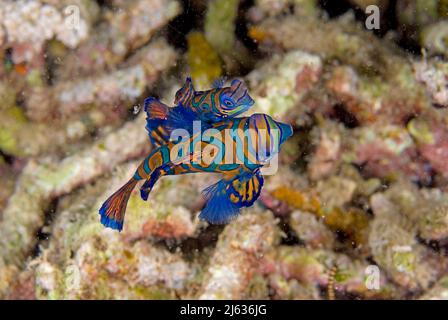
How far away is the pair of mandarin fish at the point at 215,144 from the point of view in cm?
262

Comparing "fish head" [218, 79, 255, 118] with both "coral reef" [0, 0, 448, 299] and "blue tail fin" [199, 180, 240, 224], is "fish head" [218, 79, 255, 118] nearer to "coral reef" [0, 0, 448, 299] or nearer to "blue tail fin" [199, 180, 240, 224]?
"blue tail fin" [199, 180, 240, 224]

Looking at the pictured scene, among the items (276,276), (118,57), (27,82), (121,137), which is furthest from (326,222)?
(27,82)

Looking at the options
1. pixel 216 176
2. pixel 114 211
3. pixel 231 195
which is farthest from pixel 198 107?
pixel 216 176

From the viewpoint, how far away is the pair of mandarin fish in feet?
8.61

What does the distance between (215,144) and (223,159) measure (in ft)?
0.35

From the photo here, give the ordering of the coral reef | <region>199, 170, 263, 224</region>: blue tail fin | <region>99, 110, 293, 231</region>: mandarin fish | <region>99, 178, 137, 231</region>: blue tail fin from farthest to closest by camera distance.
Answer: the coral reef, <region>99, 178, 137, 231</region>: blue tail fin, <region>199, 170, 263, 224</region>: blue tail fin, <region>99, 110, 293, 231</region>: mandarin fish

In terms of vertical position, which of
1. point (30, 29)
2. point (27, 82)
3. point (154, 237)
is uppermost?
point (30, 29)

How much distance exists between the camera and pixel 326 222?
4.43 meters

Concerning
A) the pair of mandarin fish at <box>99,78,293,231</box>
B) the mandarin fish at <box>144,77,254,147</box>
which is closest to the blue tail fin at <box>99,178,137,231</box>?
the pair of mandarin fish at <box>99,78,293,231</box>

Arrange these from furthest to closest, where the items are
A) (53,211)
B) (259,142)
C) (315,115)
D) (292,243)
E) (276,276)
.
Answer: (53,211) < (315,115) < (292,243) < (276,276) < (259,142)

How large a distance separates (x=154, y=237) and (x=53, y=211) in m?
1.48

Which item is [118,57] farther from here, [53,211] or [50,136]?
[53,211]

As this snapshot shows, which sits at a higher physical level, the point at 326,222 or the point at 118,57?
the point at 118,57

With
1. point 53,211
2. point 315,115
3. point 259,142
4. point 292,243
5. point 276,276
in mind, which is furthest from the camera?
point 53,211
